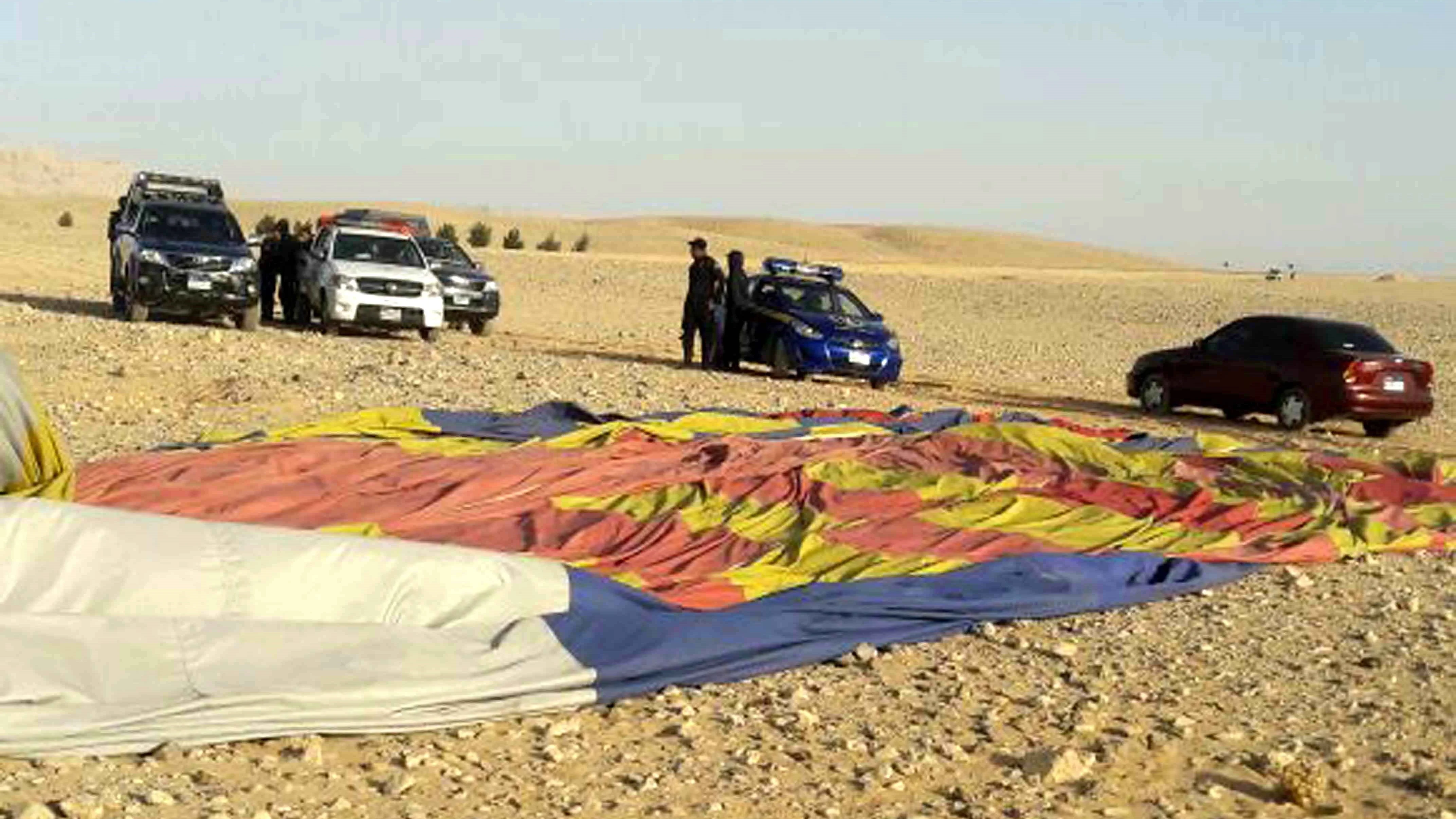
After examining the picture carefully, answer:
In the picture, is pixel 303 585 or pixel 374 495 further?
pixel 374 495

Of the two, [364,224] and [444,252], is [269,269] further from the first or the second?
[444,252]

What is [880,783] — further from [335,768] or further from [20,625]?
[20,625]

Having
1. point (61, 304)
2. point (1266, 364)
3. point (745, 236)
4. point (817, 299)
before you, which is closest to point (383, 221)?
point (61, 304)

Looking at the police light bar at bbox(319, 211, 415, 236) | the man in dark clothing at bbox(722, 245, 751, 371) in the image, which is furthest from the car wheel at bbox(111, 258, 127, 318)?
the man in dark clothing at bbox(722, 245, 751, 371)

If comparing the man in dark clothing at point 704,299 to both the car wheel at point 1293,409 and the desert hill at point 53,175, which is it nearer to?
the car wheel at point 1293,409

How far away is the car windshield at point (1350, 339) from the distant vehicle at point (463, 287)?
1281 centimetres

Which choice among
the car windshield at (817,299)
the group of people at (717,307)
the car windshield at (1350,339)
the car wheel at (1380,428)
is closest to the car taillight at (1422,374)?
the car windshield at (1350,339)

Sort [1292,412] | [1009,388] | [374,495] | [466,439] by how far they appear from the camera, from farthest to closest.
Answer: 1. [1009,388]
2. [1292,412]
3. [466,439]
4. [374,495]

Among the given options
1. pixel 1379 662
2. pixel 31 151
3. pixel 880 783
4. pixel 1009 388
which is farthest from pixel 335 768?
pixel 31 151

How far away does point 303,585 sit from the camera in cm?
725

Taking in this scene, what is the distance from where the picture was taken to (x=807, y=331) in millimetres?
21844

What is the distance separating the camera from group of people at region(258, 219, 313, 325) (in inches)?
1062

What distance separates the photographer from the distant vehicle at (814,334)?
71.6ft

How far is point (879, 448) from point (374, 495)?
387 centimetres
